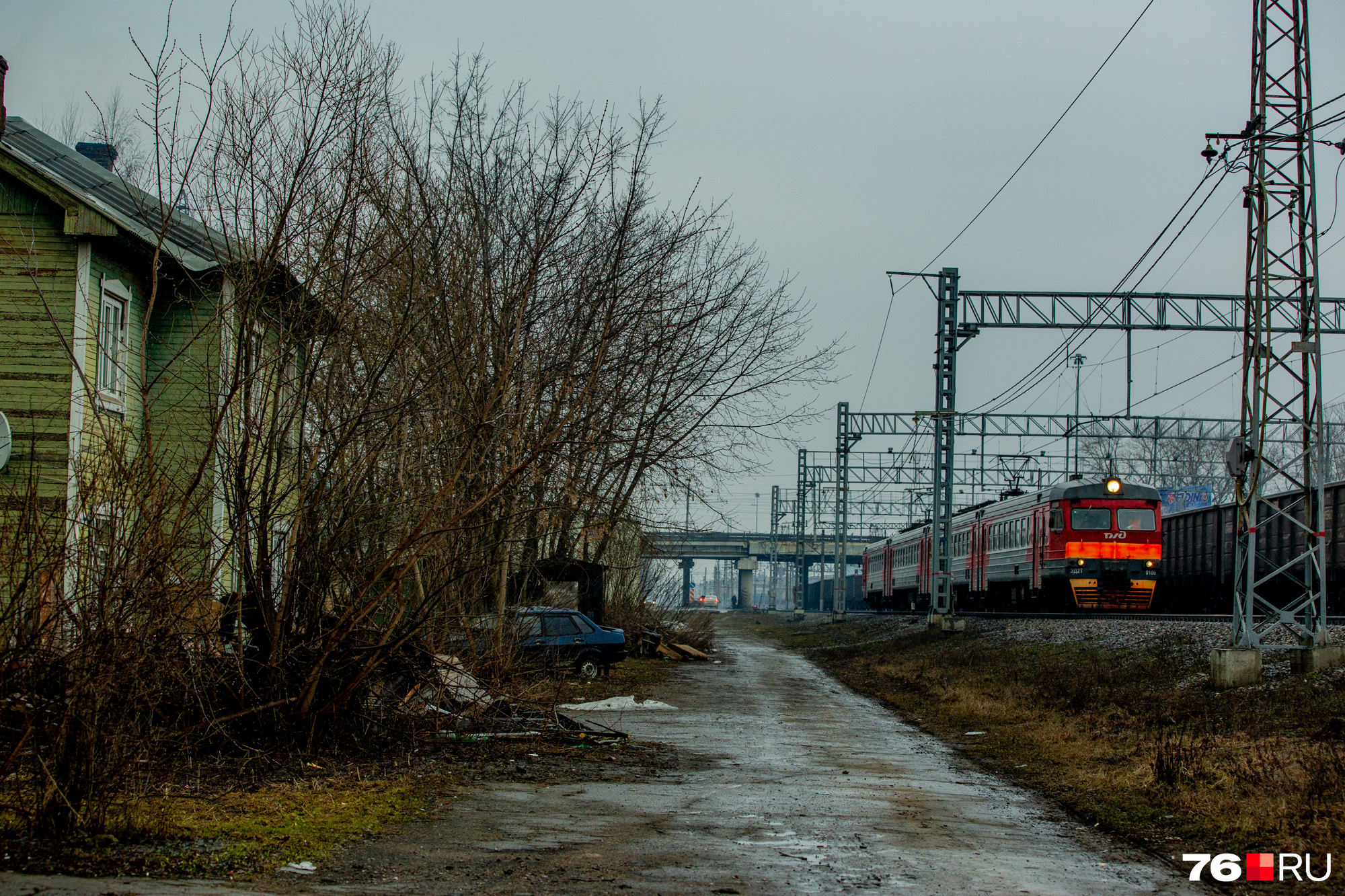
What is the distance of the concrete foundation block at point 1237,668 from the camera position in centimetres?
1434

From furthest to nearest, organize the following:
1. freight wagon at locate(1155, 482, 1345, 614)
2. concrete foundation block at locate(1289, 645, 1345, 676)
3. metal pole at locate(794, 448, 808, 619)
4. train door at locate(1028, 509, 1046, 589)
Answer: metal pole at locate(794, 448, 808, 619) < train door at locate(1028, 509, 1046, 589) < freight wagon at locate(1155, 482, 1345, 614) < concrete foundation block at locate(1289, 645, 1345, 676)

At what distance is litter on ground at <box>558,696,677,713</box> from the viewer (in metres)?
17.0

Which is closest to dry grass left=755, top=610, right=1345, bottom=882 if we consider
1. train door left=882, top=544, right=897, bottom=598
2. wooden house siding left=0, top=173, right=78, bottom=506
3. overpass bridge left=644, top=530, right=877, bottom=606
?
wooden house siding left=0, top=173, right=78, bottom=506

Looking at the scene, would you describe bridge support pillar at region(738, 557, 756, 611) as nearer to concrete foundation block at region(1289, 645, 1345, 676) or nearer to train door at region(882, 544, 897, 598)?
train door at region(882, 544, 897, 598)

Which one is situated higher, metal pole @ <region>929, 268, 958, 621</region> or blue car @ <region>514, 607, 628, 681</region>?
metal pole @ <region>929, 268, 958, 621</region>

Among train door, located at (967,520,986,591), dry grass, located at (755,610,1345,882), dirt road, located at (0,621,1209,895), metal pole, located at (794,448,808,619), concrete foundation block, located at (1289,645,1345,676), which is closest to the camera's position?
dirt road, located at (0,621,1209,895)

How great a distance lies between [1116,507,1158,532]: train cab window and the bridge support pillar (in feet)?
260

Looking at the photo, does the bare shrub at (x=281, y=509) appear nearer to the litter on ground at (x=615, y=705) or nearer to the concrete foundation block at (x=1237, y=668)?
the litter on ground at (x=615, y=705)

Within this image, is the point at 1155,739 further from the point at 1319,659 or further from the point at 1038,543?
the point at 1038,543

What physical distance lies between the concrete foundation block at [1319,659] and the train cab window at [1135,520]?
51.1 feet

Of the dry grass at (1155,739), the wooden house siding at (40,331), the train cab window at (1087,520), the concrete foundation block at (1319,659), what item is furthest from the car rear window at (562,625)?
the train cab window at (1087,520)

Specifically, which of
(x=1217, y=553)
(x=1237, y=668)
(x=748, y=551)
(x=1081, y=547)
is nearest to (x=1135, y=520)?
(x=1081, y=547)

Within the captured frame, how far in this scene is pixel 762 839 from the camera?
8.02m

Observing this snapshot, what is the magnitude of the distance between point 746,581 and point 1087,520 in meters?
83.2
